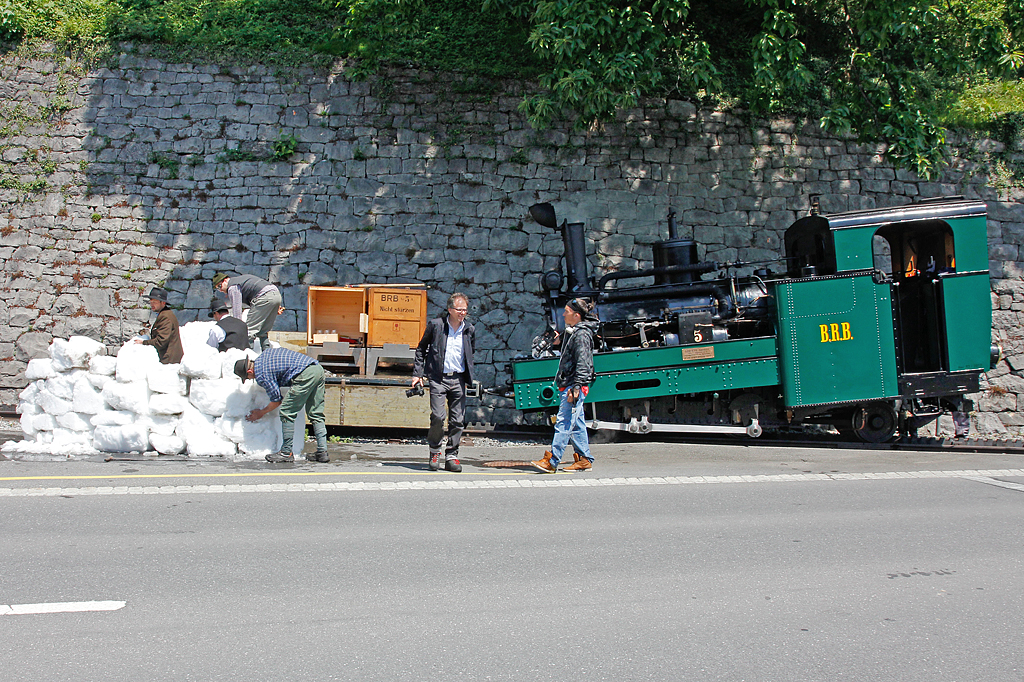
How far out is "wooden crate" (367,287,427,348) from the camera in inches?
433

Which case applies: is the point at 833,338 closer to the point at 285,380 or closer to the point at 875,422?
the point at 875,422

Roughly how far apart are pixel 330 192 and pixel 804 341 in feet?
25.7

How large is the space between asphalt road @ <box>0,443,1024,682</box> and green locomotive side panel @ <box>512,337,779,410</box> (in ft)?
8.47

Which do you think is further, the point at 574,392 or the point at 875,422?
the point at 875,422

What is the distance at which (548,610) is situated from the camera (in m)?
4.13

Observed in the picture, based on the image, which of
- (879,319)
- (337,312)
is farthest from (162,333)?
(879,319)

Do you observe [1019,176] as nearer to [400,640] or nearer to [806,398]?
[806,398]

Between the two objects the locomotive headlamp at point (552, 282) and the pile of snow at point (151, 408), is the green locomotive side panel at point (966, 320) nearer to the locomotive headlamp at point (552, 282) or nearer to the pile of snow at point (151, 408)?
the locomotive headlamp at point (552, 282)

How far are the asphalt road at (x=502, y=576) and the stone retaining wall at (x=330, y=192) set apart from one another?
6.26 m

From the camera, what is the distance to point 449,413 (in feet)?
25.7

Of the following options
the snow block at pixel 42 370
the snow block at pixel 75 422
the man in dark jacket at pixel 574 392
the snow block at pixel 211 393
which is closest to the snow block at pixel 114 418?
the snow block at pixel 75 422

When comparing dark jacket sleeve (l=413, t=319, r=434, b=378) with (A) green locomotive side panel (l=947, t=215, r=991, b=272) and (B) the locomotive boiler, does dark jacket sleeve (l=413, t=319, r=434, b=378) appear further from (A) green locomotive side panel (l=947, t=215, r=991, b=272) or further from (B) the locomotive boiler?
(A) green locomotive side panel (l=947, t=215, r=991, b=272)

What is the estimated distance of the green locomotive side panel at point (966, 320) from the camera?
33.4ft

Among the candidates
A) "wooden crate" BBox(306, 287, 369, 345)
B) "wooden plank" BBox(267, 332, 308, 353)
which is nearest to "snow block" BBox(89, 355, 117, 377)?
"wooden plank" BBox(267, 332, 308, 353)
